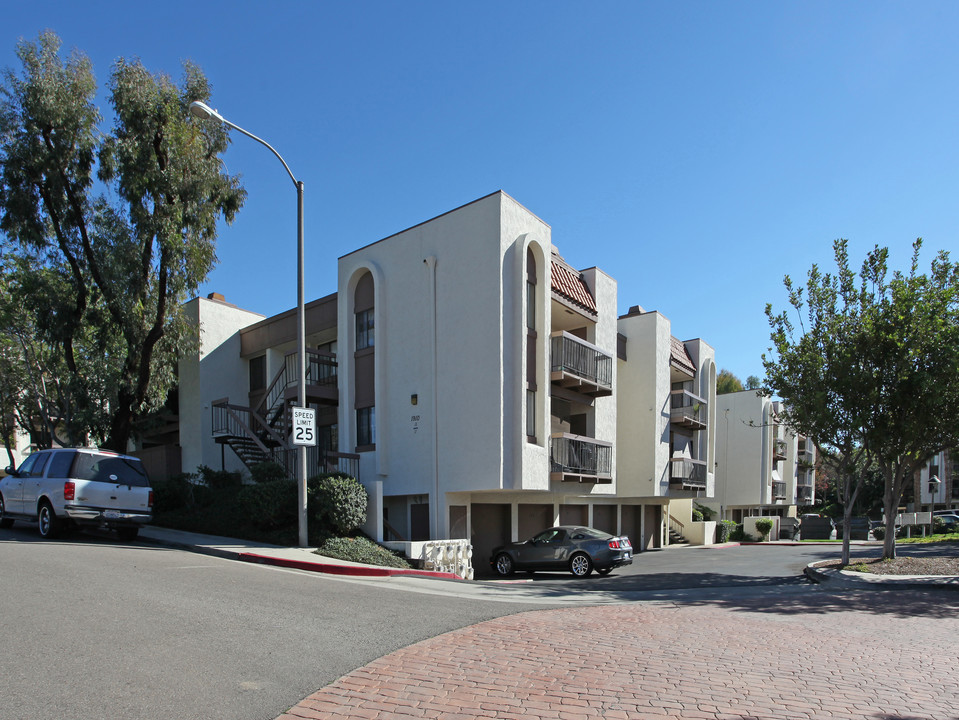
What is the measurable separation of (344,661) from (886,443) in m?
16.0

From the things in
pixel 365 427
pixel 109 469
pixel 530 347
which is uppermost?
pixel 530 347

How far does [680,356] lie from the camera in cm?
3275

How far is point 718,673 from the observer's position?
6.58m

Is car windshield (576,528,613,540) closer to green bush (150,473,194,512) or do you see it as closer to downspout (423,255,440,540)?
downspout (423,255,440,540)

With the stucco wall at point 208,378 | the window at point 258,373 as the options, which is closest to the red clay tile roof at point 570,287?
the window at point 258,373

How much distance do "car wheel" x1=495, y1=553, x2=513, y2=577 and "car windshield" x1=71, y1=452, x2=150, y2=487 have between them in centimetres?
918

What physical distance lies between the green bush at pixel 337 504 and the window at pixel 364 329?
5958mm

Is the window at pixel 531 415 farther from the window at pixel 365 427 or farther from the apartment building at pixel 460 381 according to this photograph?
the window at pixel 365 427

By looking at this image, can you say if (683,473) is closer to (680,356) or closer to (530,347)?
(680,356)

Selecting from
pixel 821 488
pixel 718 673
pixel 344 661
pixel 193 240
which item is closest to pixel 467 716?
pixel 344 661

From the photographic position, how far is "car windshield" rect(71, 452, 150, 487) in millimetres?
15071

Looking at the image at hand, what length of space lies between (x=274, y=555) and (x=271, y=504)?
124 inches

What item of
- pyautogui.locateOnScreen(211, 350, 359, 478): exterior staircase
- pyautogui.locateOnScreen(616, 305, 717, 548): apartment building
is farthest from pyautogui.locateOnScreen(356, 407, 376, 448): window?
pyautogui.locateOnScreen(616, 305, 717, 548): apartment building

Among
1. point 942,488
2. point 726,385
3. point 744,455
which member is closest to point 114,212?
point 744,455
